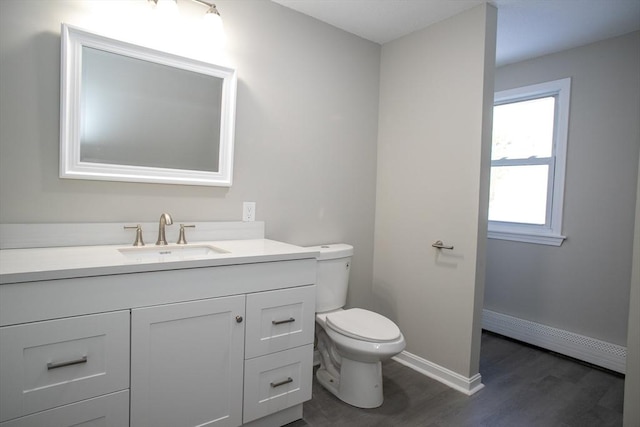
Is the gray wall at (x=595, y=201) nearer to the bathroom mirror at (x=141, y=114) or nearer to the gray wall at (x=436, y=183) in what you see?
the gray wall at (x=436, y=183)

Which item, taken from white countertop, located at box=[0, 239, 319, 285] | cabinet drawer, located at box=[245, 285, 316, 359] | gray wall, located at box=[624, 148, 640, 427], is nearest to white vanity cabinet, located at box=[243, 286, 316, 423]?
cabinet drawer, located at box=[245, 285, 316, 359]

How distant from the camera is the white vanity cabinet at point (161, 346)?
1.09m

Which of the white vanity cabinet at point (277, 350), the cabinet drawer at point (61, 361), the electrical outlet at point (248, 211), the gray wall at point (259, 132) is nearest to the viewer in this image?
the cabinet drawer at point (61, 361)

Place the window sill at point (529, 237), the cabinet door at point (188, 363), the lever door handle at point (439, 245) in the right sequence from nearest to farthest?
the cabinet door at point (188, 363)
the lever door handle at point (439, 245)
the window sill at point (529, 237)

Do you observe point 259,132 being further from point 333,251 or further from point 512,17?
point 512,17

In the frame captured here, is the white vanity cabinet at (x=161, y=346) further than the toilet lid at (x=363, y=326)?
No

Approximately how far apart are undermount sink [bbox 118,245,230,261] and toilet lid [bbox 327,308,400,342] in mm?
760

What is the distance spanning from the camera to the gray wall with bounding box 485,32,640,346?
2.40 metres

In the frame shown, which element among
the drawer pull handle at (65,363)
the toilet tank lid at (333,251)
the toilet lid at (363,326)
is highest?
the toilet tank lid at (333,251)

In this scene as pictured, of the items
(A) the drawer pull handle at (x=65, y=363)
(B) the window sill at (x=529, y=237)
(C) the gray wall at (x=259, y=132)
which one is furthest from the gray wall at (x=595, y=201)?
(A) the drawer pull handle at (x=65, y=363)

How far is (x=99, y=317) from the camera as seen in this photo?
119cm

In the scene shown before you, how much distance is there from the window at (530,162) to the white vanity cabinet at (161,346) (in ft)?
6.94

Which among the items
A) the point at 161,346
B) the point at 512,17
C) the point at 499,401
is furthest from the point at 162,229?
the point at 512,17

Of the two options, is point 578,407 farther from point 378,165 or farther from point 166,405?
point 166,405
